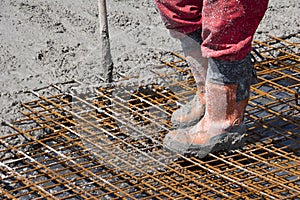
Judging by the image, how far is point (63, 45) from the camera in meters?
4.32

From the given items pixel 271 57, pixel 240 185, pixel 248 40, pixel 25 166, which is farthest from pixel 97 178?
pixel 271 57

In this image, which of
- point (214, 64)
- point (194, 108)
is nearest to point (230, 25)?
point (214, 64)

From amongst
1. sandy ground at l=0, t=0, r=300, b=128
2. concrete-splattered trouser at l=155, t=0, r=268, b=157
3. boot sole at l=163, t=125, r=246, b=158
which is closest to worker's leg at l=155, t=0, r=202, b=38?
concrete-splattered trouser at l=155, t=0, r=268, b=157

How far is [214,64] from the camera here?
9.79ft

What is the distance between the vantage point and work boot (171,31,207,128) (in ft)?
10.4

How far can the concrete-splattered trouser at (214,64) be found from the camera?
112 inches

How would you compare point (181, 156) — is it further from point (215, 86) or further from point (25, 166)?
point (25, 166)

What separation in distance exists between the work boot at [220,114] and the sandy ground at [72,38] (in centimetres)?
93

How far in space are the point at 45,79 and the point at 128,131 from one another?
802 millimetres

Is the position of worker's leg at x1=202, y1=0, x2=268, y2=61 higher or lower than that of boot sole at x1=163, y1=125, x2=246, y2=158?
higher

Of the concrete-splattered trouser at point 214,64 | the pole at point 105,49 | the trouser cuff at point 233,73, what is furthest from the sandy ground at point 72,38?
the trouser cuff at point 233,73

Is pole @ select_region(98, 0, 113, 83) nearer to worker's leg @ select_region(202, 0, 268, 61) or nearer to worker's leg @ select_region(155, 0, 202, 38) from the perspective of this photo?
worker's leg @ select_region(155, 0, 202, 38)

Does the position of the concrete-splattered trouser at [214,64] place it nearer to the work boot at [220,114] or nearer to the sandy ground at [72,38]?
the work boot at [220,114]

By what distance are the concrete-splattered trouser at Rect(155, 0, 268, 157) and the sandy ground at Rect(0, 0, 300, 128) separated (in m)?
0.85
